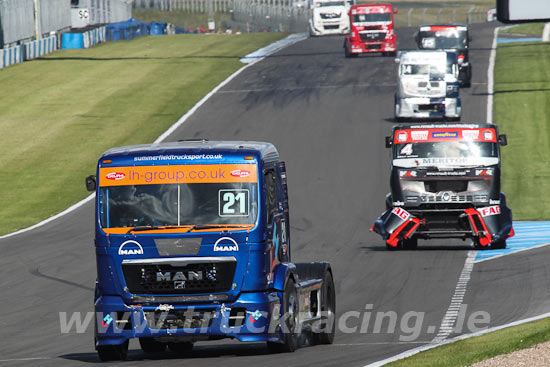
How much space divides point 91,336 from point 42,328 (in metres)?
1.15

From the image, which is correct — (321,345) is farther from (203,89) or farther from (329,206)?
(203,89)

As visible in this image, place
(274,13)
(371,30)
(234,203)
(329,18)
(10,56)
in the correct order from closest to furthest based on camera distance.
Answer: (234,203)
(371,30)
(10,56)
(329,18)
(274,13)

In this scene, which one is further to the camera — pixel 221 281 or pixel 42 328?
pixel 42 328

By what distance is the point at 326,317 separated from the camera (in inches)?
560

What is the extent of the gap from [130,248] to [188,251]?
2.22 ft

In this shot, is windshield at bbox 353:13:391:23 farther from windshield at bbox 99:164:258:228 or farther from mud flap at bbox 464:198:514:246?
windshield at bbox 99:164:258:228

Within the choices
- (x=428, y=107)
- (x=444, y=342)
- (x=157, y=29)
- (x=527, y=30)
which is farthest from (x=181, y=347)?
(x=157, y=29)

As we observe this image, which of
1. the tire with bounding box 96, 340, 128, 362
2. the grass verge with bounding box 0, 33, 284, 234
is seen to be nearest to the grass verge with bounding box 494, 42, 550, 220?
the grass verge with bounding box 0, 33, 284, 234

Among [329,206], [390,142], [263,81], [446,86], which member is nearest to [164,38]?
[263,81]

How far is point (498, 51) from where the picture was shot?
62125mm

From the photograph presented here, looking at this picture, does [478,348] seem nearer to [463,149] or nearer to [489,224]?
[489,224]

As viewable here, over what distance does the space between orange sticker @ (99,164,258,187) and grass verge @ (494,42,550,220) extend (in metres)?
19.6

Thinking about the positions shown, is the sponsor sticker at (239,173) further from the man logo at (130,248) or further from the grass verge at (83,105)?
the grass verge at (83,105)

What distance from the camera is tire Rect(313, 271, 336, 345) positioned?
14062mm
